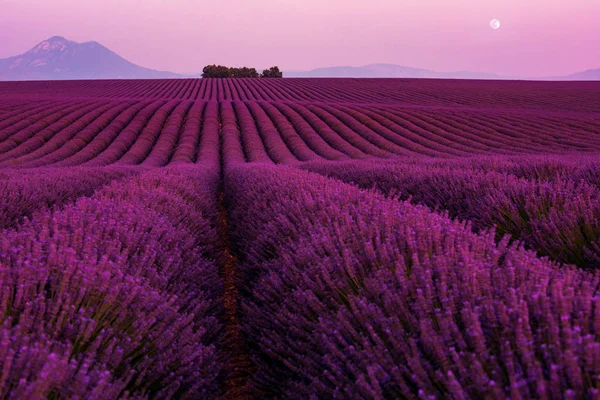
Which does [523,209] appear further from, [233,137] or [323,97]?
[323,97]

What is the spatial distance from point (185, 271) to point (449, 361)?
7.90ft

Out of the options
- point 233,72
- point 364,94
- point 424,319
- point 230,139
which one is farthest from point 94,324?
point 233,72

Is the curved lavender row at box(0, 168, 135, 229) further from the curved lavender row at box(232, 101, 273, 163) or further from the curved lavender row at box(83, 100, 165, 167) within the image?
the curved lavender row at box(232, 101, 273, 163)

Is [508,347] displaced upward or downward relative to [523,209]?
upward

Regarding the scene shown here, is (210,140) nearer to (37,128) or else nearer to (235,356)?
(37,128)

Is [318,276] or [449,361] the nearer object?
[449,361]

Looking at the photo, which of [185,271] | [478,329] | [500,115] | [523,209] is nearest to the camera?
[478,329]

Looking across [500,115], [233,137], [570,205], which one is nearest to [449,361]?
[570,205]

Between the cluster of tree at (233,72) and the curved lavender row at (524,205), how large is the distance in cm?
7133

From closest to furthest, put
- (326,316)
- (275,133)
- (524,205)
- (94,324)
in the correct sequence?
(94,324)
(326,316)
(524,205)
(275,133)

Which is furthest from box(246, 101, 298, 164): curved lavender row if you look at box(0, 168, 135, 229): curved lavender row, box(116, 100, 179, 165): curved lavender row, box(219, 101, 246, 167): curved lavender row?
box(0, 168, 135, 229): curved lavender row

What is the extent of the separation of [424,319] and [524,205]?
324 centimetres

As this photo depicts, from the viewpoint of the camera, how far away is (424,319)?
5.27 feet

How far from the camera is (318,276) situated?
8.16 feet
